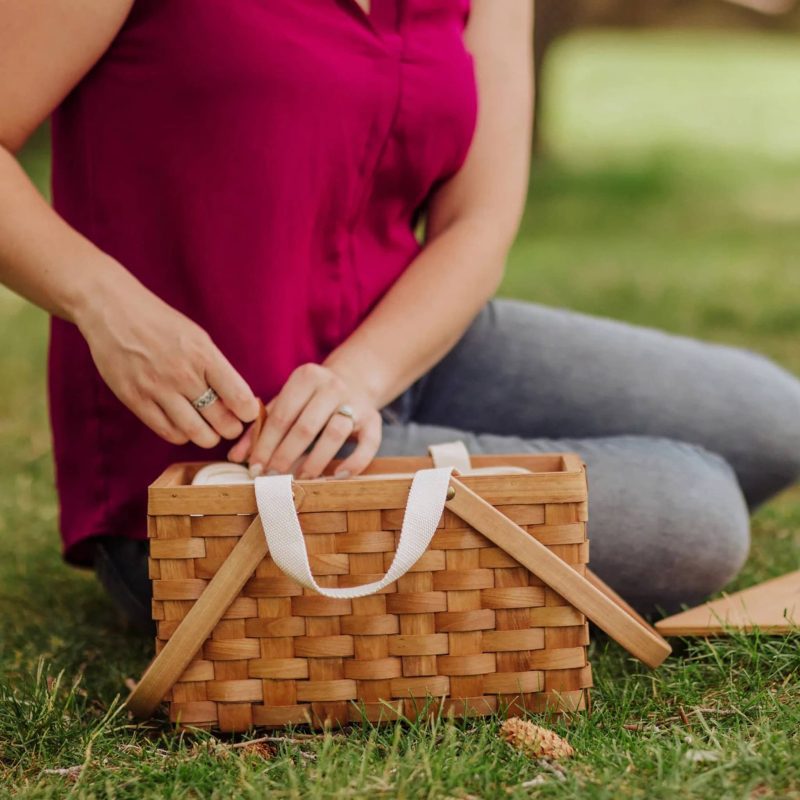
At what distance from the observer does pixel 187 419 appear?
4.56 feet

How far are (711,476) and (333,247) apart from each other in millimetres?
609

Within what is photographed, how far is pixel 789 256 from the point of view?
4.93 meters

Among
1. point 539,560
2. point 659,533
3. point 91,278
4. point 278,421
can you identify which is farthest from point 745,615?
point 91,278

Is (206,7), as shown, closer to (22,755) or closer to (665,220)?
(22,755)

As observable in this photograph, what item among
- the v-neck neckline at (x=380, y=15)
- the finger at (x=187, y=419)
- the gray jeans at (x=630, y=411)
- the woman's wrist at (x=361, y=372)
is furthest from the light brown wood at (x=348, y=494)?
the v-neck neckline at (x=380, y=15)

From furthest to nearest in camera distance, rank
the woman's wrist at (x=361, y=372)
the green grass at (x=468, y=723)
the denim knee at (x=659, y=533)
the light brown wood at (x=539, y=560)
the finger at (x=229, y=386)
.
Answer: the denim knee at (x=659, y=533)
the woman's wrist at (x=361, y=372)
the finger at (x=229, y=386)
the light brown wood at (x=539, y=560)
the green grass at (x=468, y=723)

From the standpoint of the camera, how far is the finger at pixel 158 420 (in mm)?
1400

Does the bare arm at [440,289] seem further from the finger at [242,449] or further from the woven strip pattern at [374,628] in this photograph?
the woven strip pattern at [374,628]

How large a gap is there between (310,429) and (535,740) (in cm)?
42

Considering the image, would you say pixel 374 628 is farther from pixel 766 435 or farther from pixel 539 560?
pixel 766 435

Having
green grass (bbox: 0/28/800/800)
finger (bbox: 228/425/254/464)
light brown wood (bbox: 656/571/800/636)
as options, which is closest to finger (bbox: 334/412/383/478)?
finger (bbox: 228/425/254/464)

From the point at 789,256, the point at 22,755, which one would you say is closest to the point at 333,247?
the point at 22,755

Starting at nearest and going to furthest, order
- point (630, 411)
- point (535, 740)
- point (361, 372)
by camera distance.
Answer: point (535, 740) < point (361, 372) < point (630, 411)

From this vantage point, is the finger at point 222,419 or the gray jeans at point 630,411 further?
the gray jeans at point 630,411
